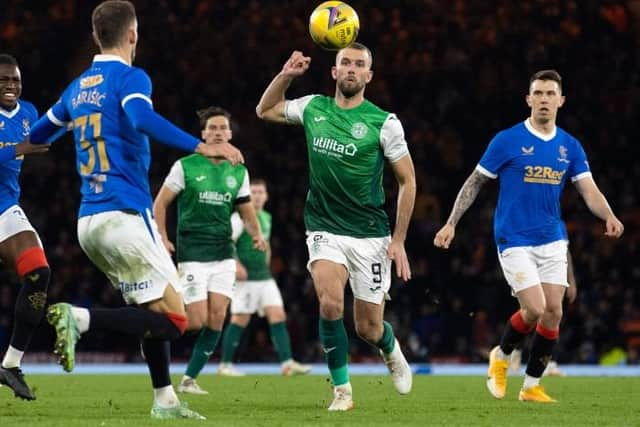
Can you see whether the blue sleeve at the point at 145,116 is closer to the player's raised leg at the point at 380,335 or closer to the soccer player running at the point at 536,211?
the player's raised leg at the point at 380,335

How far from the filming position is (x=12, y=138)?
28.8 ft

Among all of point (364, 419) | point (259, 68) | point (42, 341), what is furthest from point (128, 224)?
point (259, 68)

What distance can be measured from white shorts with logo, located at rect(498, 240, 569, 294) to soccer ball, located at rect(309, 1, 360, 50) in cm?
219

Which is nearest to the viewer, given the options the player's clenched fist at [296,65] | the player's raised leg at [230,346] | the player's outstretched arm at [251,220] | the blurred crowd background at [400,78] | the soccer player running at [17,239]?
the player's clenched fist at [296,65]

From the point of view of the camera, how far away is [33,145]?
7250 millimetres

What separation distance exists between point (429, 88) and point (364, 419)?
16510mm

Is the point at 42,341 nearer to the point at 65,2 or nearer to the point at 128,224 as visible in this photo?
the point at 65,2

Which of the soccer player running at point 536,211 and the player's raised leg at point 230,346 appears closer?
the soccer player running at point 536,211

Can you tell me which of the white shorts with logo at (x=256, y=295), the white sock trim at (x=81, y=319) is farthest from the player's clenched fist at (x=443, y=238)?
the white shorts with logo at (x=256, y=295)

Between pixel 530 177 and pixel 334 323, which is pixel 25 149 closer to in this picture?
pixel 334 323

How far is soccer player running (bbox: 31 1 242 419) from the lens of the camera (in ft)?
21.0

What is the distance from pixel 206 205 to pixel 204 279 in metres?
0.66

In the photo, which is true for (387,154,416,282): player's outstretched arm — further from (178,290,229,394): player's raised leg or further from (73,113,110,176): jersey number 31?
(178,290,229,394): player's raised leg

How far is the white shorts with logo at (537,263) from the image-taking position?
909 cm
